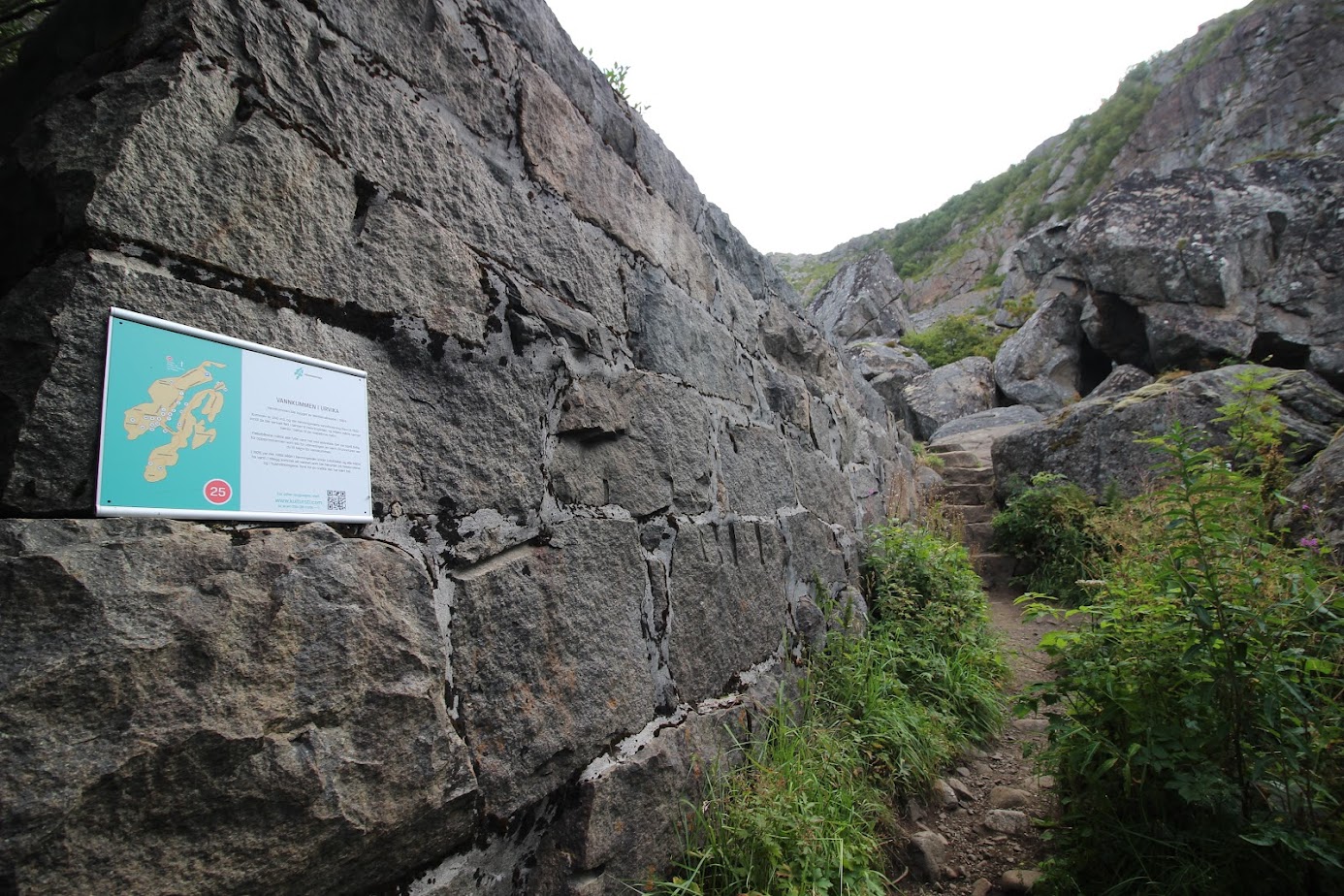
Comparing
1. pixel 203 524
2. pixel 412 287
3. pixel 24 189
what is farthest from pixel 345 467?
pixel 24 189

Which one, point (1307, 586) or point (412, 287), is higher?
point (412, 287)

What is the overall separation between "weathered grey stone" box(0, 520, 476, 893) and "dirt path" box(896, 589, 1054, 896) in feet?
5.70

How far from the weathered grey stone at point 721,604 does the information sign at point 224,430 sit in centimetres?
105

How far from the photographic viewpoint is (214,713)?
816 millimetres

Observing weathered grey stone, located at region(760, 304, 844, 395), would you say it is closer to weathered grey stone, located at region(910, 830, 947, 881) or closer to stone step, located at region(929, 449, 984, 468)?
weathered grey stone, located at region(910, 830, 947, 881)

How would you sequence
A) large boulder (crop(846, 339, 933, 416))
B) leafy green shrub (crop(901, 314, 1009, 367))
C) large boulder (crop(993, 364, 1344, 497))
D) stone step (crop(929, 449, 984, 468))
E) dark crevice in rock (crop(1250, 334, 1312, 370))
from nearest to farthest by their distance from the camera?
1. large boulder (crop(993, 364, 1344, 497))
2. dark crevice in rock (crop(1250, 334, 1312, 370))
3. stone step (crop(929, 449, 984, 468))
4. large boulder (crop(846, 339, 933, 416))
5. leafy green shrub (crop(901, 314, 1009, 367))

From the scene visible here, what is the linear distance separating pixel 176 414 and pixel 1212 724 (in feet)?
7.68

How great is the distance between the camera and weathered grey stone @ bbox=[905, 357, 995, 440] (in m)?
11.7

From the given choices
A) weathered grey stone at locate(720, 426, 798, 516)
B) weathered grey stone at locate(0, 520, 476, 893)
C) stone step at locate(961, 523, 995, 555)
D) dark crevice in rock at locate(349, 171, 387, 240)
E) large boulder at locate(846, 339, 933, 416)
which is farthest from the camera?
large boulder at locate(846, 339, 933, 416)

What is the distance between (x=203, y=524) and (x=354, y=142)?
2.47ft

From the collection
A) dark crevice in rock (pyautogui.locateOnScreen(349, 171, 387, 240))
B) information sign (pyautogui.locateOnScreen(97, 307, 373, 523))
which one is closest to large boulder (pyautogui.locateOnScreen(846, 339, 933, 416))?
dark crevice in rock (pyautogui.locateOnScreen(349, 171, 387, 240))

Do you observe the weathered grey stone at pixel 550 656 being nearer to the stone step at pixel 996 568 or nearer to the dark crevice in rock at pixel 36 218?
the dark crevice in rock at pixel 36 218

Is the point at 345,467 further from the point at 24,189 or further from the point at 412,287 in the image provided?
the point at 24,189

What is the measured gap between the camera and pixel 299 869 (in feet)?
2.89
